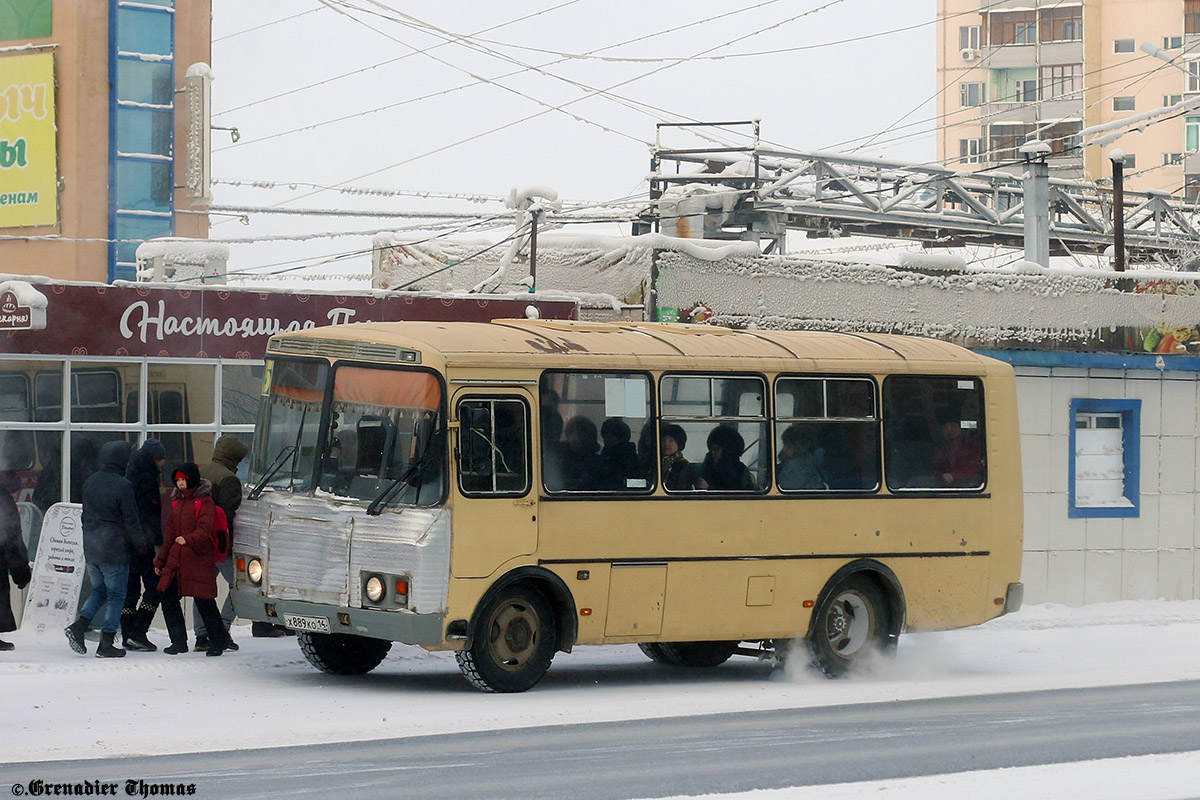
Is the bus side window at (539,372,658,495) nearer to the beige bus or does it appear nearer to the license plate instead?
the beige bus

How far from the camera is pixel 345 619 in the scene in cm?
1277

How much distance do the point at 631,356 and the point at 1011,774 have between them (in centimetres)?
522

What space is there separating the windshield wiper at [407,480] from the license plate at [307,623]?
88cm

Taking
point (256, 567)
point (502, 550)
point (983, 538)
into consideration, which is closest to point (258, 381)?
point (256, 567)

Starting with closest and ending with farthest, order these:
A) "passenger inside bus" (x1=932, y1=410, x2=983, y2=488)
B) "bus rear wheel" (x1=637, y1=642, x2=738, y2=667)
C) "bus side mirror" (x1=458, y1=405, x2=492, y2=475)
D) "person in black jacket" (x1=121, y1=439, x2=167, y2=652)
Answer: "bus side mirror" (x1=458, y1=405, x2=492, y2=475)
"person in black jacket" (x1=121, y1=439, x2=167, y2=652)
"passenger inside bus" (x1=932, y1=410, x2=983, y2=488)
"bus rear wheel" (x1=637, y1=642, x2=738, y2=667)

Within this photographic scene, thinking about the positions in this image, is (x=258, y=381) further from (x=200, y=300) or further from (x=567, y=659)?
(x=567, y=659)

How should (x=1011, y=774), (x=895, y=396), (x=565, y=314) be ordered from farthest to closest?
1. (x=565, y=314)
2. (x=895, y=396)
3. (x=1011, y=774)

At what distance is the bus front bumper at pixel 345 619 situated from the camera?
12.5 meters

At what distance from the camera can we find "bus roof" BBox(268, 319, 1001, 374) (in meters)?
13.2

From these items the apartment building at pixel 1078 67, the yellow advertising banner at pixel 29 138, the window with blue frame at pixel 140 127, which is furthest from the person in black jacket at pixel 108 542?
the apartment building at pixel 1078 67

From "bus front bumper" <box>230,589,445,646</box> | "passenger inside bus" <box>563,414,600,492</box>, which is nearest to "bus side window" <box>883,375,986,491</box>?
"passenger inside bus" <box>563,414,600,492</box>

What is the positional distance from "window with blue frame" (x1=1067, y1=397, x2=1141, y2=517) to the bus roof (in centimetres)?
713

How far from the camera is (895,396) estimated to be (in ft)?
50.6

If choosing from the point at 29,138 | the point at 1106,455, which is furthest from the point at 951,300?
the point at 29,138
